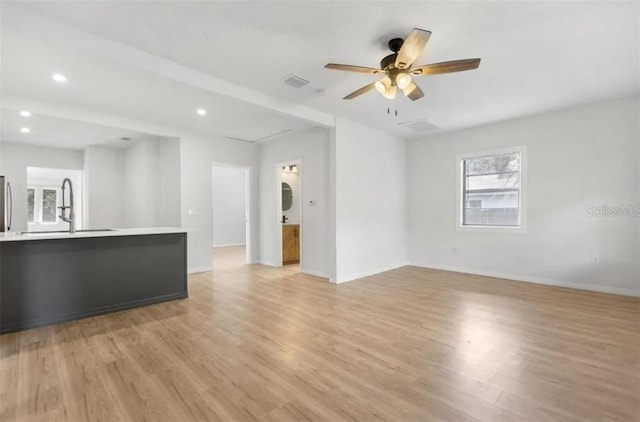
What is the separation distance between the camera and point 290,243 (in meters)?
6.72

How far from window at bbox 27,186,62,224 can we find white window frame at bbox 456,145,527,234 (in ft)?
32.6

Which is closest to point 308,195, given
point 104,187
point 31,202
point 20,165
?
point 104,187

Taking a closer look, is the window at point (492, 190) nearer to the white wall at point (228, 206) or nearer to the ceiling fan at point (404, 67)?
the ceiling fan at point (404, 67)

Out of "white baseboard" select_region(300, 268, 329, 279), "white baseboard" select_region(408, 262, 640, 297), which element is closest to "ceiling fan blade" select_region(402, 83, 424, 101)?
"white baseboard" select_region(300, 268, 329, 279)

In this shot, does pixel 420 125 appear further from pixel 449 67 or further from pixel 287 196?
pixel 287 196

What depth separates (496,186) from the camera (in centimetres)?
543

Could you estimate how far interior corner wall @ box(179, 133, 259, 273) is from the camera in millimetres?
5574

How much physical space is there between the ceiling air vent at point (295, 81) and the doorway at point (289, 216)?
7.77 feet

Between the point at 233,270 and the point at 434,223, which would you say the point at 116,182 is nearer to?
the point at 233,270

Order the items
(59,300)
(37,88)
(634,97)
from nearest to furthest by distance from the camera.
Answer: (59,300) → (37,88) → (634,97)

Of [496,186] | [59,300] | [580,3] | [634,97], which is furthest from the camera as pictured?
[496,186]

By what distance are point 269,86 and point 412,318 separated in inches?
127

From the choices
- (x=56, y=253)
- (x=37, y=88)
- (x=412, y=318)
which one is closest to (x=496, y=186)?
(x=412, y=318)

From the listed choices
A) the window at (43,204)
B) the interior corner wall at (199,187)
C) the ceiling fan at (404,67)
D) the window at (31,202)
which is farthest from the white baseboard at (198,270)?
the window at (31,202)
